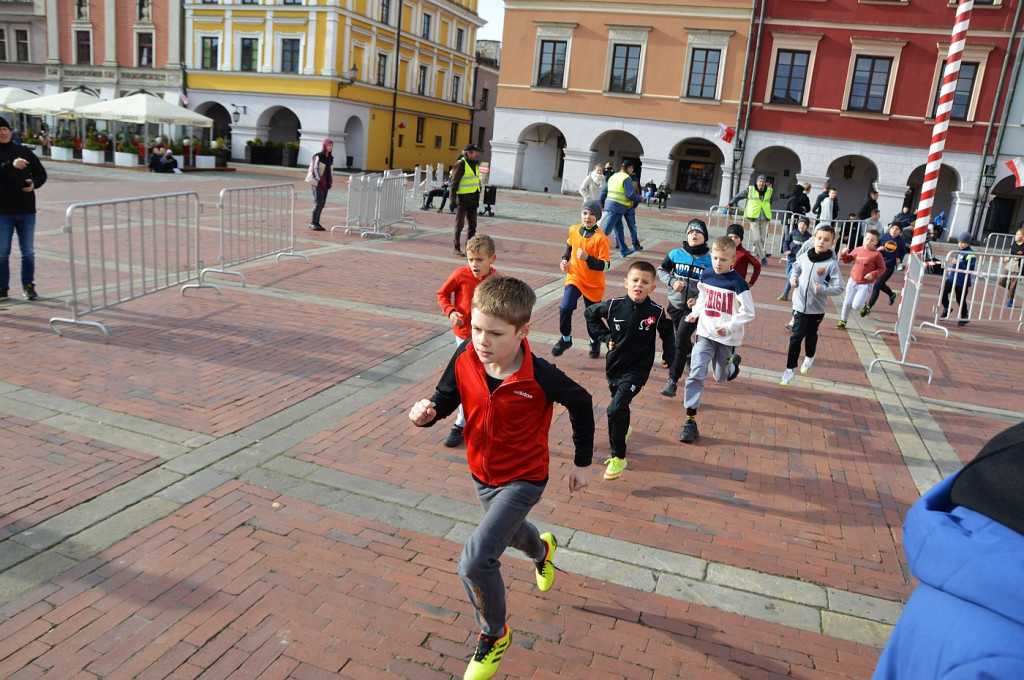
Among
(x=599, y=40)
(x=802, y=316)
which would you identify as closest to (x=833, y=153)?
(x=599, y=40)

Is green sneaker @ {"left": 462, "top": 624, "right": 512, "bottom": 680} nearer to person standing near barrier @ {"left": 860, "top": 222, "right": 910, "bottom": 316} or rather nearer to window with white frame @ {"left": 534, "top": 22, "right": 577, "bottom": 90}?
person standing near barrier @ {"left": 860, "top": 222, "right": 910, "bottom": 316}

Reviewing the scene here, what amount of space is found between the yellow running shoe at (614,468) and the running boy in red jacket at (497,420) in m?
1.85

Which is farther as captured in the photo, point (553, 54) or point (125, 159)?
point (553, 54)

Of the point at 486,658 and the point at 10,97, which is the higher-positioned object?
the point at 10,97

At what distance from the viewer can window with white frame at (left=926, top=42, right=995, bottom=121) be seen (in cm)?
2791

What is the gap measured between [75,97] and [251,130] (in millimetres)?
10504

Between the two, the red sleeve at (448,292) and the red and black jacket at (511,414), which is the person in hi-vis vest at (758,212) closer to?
the red sleeve at (448,292)

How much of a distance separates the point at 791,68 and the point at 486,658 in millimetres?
31871

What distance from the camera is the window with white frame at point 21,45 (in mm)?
44969

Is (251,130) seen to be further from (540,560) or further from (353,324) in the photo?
(540,560)

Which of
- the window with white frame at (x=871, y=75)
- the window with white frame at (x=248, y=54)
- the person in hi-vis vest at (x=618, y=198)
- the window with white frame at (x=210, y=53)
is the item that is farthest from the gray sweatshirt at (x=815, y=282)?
the window with white frame at (x=210, y=53)

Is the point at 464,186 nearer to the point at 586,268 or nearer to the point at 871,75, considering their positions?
the point at 586,268

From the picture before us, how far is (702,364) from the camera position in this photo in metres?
6.01

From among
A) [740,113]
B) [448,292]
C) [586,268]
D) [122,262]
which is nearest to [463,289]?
[448,292]
